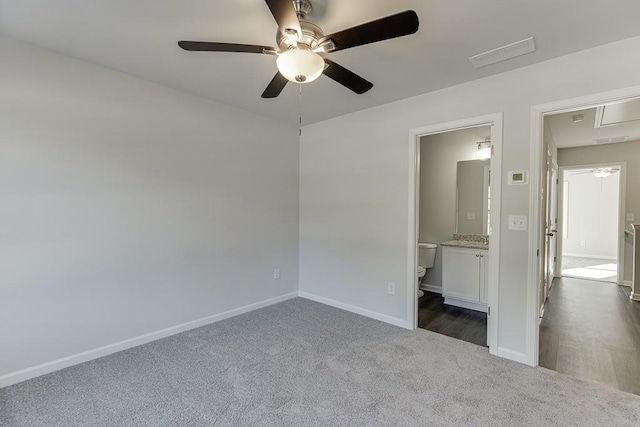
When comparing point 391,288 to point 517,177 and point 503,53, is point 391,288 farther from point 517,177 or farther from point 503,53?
point 503,53

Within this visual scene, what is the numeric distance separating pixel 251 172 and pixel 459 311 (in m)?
3.00

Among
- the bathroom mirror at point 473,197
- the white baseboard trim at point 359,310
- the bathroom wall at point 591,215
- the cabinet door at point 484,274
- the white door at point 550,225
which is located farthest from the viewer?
the bathroom wall at point 591,215

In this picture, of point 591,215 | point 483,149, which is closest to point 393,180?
point 483,149

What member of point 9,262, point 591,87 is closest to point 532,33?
point 591,87

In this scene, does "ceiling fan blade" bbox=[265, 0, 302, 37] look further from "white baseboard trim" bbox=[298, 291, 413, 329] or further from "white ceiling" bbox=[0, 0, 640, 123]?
"white baseboard trim" bbox=[298, 291, 413, 329]

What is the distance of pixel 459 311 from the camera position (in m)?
3.67

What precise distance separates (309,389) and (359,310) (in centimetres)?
155

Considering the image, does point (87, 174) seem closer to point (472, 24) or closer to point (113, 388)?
point (113, 388)

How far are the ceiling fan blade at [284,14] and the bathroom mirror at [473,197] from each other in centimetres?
359

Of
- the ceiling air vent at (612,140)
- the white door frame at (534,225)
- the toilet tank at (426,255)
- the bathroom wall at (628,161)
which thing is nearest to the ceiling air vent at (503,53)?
the white door frame at (534,225)

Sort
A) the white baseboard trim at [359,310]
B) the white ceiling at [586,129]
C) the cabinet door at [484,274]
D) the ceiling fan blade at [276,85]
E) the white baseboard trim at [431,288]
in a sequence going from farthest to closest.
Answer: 1. the white baseboard trim at [431,288]
2. the cabinet door at [484,274]
3. the white ceiling at [586,129]
4. the white baseboard trim at [359,310]
5. the ceiling fan blade at [276,85]

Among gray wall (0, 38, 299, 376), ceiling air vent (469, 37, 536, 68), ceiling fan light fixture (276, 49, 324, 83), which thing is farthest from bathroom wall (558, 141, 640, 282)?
ceiling fan light fixture (276, 49, 324, 83)

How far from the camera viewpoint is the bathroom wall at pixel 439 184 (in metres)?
4.38

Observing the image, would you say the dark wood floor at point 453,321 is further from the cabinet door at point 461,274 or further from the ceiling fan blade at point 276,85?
the ceiling fan blade at point 276,85
